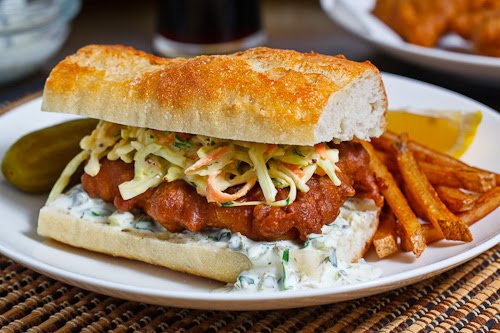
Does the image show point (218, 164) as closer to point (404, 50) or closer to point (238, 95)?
point (238, 95)

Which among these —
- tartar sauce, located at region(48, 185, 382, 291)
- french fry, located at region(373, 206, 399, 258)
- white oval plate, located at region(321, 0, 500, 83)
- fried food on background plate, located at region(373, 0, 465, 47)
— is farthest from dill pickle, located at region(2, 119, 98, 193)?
fried food on background plate, located at region(373, 0, 465, 47)

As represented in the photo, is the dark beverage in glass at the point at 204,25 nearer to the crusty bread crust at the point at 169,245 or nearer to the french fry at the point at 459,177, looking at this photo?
the french fry at the point at 459,177

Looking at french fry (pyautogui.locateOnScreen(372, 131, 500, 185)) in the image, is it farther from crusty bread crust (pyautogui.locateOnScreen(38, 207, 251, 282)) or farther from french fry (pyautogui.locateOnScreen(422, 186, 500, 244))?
crusty bread crust (pyautogui.locateOnScreen(38, 207, 251, 282))

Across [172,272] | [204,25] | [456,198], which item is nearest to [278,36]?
[204,25]

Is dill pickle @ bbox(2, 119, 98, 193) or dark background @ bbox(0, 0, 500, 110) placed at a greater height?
dill pickle @ bbox(2, 119, 98, 193)

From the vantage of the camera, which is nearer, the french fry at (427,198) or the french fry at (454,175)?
the french fry at (427,198)

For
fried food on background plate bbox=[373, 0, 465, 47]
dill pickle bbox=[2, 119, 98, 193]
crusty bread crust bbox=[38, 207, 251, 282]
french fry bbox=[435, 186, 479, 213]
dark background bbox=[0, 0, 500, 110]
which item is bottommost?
dark background bbox=[0, 0, 500, 110]

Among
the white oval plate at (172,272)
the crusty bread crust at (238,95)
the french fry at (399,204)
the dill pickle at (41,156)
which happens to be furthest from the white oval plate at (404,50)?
the dill pickle at (41,156)

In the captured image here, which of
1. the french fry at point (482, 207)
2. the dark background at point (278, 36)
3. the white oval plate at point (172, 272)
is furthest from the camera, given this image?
the dark background at point (278, 36)
